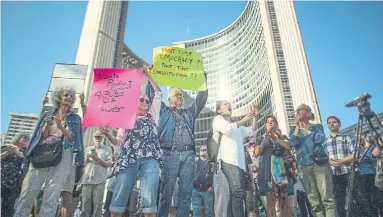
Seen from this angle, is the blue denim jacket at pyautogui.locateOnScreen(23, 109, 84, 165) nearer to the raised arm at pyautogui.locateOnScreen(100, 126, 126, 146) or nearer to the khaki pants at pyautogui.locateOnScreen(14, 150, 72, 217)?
the khaki pants at pyautogui.locateOnScreen(14, 150, 72, 217)

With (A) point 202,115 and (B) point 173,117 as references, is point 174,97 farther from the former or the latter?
(A) point 202,115

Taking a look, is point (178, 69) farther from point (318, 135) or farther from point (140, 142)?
point (318, 135)

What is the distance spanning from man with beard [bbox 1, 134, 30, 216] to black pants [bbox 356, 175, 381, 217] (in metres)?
6.72

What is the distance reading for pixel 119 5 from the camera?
2060 inches

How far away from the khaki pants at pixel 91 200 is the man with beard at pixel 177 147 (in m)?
2.58

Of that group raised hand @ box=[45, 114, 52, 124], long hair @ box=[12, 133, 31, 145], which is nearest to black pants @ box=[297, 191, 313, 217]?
raised hand @ box=[45, 114, 52, 124]

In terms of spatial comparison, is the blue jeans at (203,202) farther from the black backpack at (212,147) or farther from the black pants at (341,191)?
the black pants at (341,191)

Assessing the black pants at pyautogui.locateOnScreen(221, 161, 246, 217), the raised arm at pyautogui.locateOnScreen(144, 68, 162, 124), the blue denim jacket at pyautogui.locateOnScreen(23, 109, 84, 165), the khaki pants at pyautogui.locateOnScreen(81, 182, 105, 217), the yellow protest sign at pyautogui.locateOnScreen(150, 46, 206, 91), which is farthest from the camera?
the khaki pants at pyautogui.locateOnScreen(81, 182, 105, 217)

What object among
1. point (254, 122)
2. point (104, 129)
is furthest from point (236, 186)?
point (104, 129)

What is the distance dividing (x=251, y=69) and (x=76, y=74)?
63951 millimetres

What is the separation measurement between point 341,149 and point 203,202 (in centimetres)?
316

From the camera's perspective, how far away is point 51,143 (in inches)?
134

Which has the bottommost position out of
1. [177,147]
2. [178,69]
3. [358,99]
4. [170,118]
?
[177,147]

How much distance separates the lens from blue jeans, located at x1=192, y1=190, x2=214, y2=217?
18.2 feet
